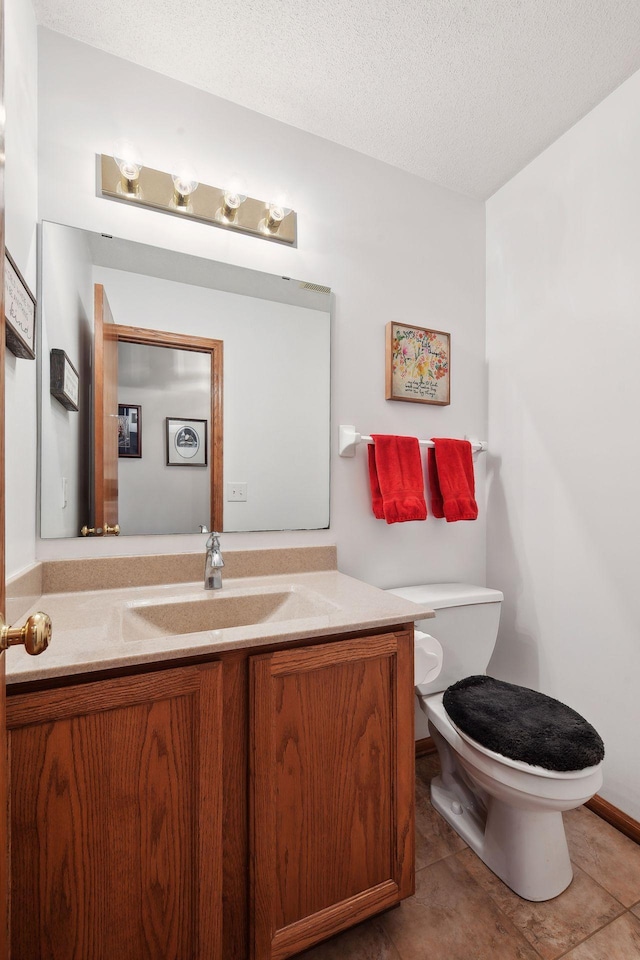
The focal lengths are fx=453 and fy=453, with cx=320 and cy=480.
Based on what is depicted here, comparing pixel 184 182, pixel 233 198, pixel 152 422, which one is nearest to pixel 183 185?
pixel 184 182

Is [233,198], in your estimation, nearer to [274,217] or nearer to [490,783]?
[274,217]

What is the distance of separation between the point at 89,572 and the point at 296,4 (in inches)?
67.9

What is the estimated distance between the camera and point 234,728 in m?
0.97

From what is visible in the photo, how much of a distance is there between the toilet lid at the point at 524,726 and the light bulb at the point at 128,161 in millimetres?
1876

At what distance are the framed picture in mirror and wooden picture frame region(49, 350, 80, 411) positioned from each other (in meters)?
0.27

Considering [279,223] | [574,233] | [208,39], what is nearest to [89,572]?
[279,223]

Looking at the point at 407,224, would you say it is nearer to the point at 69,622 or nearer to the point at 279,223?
the point at 279,223

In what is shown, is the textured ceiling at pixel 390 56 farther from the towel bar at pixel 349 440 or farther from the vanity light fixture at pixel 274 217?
the towel bar at pixel 349 440

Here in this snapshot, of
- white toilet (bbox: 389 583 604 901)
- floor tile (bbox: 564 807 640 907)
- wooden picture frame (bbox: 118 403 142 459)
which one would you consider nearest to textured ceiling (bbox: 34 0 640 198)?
wooden picture frame (bbox: 118 403 142 459)

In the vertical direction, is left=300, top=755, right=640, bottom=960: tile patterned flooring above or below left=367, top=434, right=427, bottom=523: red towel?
below

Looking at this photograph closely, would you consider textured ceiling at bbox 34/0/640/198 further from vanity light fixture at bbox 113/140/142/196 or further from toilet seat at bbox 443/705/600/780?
toilet seat at bbox 443/705/600/780

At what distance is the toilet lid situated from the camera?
116cm

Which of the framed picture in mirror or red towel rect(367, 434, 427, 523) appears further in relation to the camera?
red towel rect(367, 434, 427, 523)

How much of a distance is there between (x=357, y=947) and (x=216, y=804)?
0.62 meters
